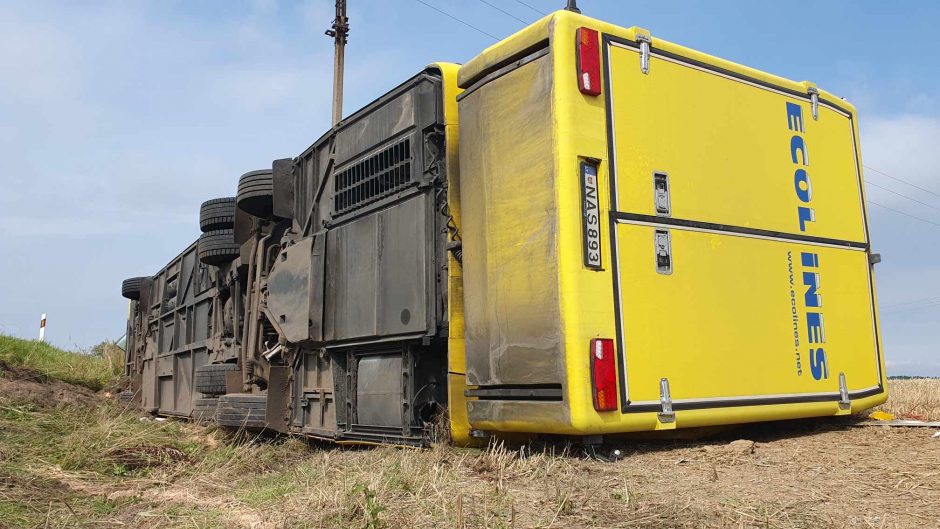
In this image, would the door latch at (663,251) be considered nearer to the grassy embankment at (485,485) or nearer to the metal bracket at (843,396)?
the grassy embankment at (485,485)

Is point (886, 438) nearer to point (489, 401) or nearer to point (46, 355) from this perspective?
point (489, 401)

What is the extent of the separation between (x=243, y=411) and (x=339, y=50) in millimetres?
14253

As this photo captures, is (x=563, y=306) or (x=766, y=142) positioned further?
(x=766, y=142)

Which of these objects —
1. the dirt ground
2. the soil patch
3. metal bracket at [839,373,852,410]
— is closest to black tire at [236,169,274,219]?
the dirt ground

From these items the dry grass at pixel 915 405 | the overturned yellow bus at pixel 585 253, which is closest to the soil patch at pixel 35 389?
the overturned yellow bus at pixel 585 253

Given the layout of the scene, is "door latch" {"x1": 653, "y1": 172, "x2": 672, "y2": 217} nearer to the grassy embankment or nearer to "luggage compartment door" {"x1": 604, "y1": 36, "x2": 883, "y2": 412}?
"luggage compartment door" {"x1": 604, "y1": 36, "x2": 883, "y2": 412}

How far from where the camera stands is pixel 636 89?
4859 millimetres

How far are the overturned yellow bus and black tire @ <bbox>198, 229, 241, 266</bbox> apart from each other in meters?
2.73

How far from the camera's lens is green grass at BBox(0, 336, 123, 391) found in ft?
44.9

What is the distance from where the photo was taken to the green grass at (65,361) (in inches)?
538

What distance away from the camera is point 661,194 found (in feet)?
15.9

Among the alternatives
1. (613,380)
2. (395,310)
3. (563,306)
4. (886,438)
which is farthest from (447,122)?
(886,438)

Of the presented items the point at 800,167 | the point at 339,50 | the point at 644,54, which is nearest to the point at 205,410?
the point at 644,54

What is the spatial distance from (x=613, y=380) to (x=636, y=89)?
1.79 metres
